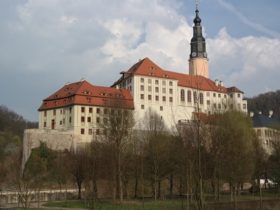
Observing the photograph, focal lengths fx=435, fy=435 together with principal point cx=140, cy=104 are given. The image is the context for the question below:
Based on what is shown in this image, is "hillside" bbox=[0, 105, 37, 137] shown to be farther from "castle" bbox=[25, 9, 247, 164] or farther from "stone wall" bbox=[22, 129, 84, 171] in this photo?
"stone wall" bbox=[22, 129, 84, 171]

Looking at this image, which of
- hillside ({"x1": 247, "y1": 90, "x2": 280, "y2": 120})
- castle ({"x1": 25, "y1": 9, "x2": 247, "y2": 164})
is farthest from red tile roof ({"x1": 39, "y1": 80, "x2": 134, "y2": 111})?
hillside ({"x1": 247, "y1": 90, "x2": 280, "y2": 120})

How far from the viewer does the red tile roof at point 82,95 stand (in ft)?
273

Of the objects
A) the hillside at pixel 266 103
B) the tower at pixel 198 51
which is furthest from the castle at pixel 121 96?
the hillside at pixel 266 103

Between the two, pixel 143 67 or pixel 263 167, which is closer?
pixel 263 167

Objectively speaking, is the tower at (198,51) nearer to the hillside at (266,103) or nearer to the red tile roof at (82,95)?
the hillside at (266,103)

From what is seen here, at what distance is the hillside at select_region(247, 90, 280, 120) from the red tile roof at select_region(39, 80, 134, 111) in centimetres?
4994

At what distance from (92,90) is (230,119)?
54.1 m

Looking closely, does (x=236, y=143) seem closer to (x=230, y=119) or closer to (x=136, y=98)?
(x=230, y=119)

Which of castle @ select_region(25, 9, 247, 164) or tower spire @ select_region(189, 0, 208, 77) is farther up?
tower spire @ select_region(189, 0, 208, 77)

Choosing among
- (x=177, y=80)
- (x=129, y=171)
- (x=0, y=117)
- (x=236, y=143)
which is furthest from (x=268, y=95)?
(x=236, y=143)

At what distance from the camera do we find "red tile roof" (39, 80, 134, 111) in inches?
3270

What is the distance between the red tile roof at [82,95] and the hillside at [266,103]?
4994cm

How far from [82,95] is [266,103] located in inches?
2475

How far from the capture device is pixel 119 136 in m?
42.7
